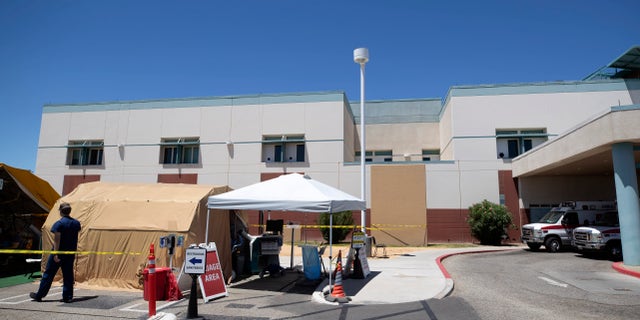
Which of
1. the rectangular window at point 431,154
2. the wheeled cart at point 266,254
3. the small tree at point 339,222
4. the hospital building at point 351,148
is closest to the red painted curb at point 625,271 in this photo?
the hospital building at point 351,148

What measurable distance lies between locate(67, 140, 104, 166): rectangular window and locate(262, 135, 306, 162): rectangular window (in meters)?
→ 12.6

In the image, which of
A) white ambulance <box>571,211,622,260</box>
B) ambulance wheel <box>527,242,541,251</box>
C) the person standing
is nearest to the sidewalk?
the person standing

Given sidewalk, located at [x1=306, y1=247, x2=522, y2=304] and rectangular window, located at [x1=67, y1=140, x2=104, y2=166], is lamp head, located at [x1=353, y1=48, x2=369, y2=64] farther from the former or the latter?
rectangular window, located at [x1=67, y1=140, x2=104, y2=166]

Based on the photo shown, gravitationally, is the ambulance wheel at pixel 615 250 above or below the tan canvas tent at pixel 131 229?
below

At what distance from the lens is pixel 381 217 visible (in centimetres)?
2570

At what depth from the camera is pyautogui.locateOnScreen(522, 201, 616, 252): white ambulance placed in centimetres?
1933

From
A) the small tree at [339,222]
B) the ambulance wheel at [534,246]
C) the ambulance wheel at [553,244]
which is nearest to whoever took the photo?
the ambulance wheel at [553,244]

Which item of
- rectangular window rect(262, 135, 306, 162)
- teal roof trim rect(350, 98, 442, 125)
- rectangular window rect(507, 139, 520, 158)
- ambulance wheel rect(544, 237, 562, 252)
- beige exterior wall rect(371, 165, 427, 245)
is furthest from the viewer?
teal roof trim rect(350, 98, 442, 125)

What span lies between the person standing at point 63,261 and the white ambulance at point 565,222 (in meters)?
19.9

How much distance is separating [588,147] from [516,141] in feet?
36.6

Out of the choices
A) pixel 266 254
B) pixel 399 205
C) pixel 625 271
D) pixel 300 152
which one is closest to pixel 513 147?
pixel 399 205

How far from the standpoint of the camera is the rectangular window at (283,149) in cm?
2786

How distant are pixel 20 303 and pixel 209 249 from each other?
3822mm

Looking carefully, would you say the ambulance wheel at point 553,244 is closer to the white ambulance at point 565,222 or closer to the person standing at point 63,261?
the white ambulance at point 565,222
